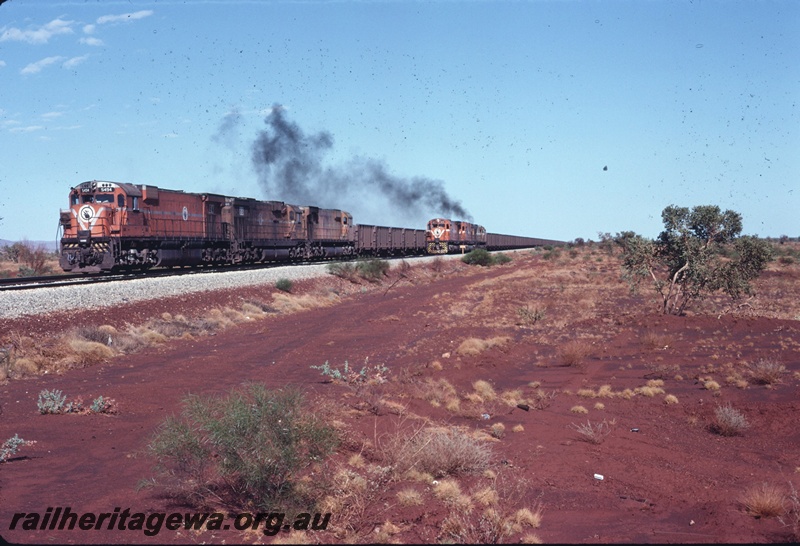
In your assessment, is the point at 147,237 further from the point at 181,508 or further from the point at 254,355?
the point at 181,508

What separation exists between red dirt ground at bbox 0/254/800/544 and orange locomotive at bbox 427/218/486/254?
4703 cm

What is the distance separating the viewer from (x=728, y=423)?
1177 centimetres

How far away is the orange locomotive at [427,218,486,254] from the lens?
2923 inches

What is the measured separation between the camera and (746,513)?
24.4 ft

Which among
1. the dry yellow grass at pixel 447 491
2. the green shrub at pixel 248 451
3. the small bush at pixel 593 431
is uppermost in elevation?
the green shrub at pixel 248 451

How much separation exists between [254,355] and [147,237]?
1420cm

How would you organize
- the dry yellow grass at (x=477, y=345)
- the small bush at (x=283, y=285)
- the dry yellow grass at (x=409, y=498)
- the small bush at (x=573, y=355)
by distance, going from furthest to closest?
the small bush at (x=283, y=285), the dry yellow grass at (x=477, y=345), the small bush at (x=573, y=355), the dry yellow grass at (x=409, y=498)

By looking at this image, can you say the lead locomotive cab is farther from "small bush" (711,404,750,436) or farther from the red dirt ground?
"small bush" (711,404,750,436)

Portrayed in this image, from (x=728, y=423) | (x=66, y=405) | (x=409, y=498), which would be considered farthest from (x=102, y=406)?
(x=728, y=423)

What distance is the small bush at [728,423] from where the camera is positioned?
38.6 ft

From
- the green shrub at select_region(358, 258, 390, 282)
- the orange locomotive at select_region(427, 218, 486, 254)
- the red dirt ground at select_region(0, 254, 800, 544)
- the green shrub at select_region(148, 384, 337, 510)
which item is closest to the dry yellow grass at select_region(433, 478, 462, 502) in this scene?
the red dirt ground at select_region(0, 254, 800, 544)

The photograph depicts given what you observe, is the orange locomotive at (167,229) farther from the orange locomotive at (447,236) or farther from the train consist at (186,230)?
the orange locomotive at (447,236)
